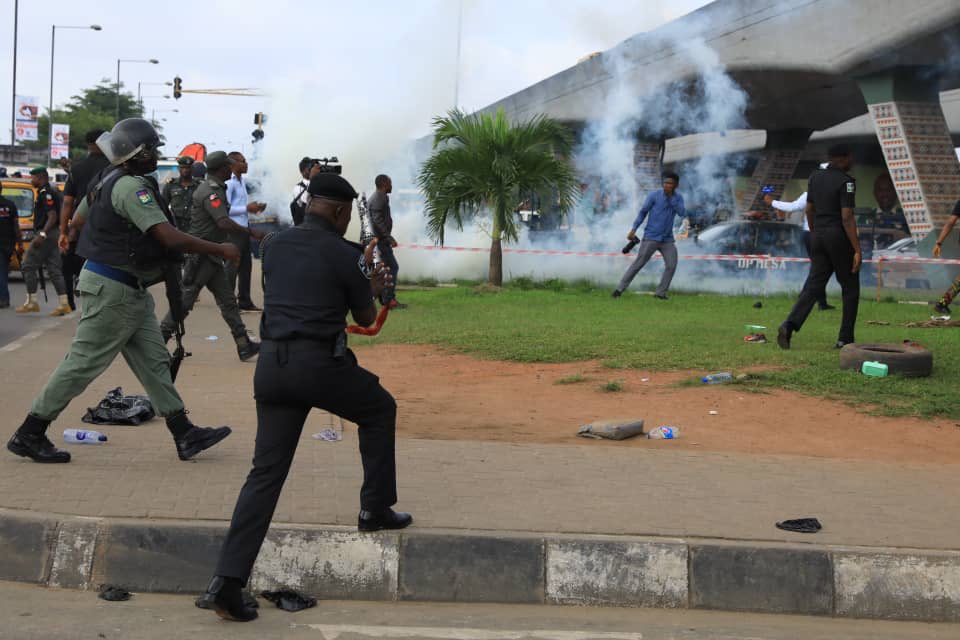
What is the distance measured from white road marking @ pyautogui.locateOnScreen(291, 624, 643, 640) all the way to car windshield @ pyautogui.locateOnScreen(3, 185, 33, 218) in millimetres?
20649

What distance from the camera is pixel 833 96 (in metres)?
25.4

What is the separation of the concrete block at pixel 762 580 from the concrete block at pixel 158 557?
1989 millimetres

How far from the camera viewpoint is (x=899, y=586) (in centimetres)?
498

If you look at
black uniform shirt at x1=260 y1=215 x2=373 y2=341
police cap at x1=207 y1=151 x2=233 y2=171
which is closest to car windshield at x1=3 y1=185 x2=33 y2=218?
police cap at x1=207 y1=151 x2=233 y2=171

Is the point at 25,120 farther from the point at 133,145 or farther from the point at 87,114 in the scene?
the point at 133,145

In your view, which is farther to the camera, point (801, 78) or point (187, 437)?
point (801, 78)

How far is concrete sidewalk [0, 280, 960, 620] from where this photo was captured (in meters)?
4.98

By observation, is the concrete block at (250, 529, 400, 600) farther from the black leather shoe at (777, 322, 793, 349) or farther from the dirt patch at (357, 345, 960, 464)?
the black leather shoe at (777, 322, 793, 349)

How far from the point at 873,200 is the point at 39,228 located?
33.2 meters

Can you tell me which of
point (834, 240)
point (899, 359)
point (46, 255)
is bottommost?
point (899, 359)

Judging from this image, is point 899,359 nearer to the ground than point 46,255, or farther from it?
nearer to the ground

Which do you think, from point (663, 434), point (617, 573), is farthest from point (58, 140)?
point (617, 573)

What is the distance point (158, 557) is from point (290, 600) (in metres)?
0.61

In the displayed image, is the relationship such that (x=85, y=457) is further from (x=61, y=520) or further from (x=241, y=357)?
(x=241, y=357)
